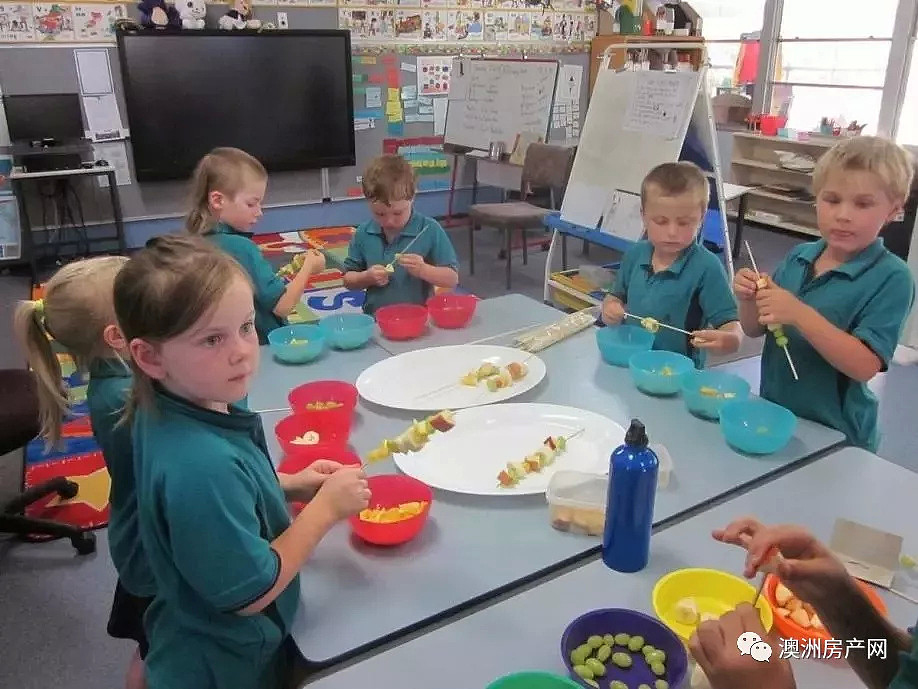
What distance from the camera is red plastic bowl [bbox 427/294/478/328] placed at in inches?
87.4

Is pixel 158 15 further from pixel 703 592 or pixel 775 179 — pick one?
pixel 703 592

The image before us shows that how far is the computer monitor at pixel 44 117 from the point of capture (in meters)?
5.05

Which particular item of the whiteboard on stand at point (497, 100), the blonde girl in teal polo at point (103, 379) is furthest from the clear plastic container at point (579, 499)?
the whiteboard on stand at point (497, 100)

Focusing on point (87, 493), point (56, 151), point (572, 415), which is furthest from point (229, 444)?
point (56, 151)

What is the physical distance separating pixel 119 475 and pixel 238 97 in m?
5.12

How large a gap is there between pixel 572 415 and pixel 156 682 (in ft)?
3.05

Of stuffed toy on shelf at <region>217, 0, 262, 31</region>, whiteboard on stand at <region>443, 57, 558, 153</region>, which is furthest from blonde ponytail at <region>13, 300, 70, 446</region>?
stuffed toy on shelf at <region>217, 0, 262, 31</region>

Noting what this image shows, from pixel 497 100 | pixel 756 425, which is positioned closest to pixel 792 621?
pixel 756 425

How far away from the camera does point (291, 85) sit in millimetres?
5992

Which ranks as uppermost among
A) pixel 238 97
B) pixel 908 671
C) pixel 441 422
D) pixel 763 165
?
pixel 238 97

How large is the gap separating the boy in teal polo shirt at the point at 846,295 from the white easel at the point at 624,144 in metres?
1.72

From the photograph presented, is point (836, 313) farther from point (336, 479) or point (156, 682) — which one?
point (156, 682)

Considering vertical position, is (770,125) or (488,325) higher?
(770,125)

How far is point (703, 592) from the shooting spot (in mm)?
1094
